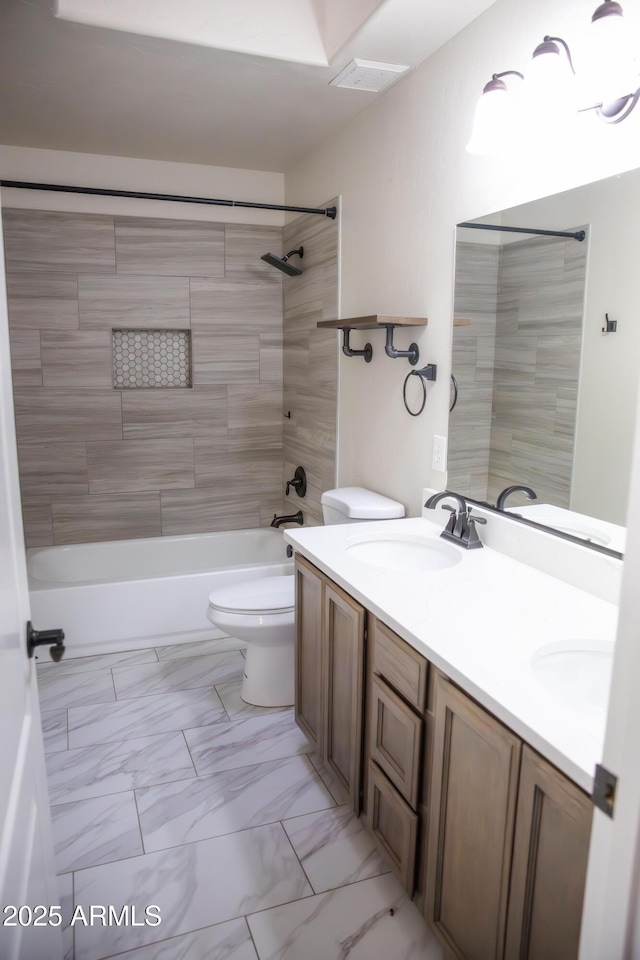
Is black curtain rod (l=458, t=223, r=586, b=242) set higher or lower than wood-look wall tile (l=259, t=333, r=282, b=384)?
higher

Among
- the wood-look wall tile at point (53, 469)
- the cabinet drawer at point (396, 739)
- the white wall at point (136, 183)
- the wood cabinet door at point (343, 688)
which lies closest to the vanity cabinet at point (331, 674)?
the wood cabinet door at point (343, 688)

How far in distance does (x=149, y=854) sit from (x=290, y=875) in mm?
415

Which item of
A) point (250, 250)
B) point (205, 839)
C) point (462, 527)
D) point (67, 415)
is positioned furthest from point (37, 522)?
point (462, 527)

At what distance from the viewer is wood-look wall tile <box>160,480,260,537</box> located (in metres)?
4.05

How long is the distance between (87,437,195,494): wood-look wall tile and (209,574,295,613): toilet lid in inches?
53.0

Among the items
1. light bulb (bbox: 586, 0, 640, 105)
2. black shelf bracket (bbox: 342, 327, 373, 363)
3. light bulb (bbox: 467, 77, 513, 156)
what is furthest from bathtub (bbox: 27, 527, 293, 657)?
light bulb (bbox: 586, 0, 640, 105)

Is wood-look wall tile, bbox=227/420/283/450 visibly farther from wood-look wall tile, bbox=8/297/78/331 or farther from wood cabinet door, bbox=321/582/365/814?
wood cabinet door, bbox=321/582/365/814

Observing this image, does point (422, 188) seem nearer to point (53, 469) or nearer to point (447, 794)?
point (447, 794)

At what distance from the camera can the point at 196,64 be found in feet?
7.91

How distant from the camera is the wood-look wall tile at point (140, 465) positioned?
385 centimetres

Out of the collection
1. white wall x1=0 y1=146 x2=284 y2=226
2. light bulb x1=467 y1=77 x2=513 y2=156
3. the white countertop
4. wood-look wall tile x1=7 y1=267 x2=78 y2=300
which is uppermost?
white wall x1=0 y1=146 x2=284 y2=226

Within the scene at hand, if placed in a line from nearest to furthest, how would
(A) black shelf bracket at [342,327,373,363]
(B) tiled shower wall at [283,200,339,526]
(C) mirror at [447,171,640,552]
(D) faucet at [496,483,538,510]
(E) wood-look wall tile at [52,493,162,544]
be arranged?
1. (C) mirror at [447,171,640,552]
2. (D) faucet at [496,483,538,510]
3. (A) black shelf bracket at [342,327,373,363]
4. (B) tiled shower wall at [283,200,339,526]
5. (E) wood-look wall tile at [52,493,162,544]

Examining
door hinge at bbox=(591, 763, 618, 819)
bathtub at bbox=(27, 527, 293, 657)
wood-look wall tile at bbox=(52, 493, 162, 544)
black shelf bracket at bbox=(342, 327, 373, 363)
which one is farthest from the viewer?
wood-look wall tile at bbox=(52, 493, 162, 544)

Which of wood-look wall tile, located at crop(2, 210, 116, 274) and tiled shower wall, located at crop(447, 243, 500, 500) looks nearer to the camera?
tiled shower wall, located at crop(447, 243, 500, 500)
